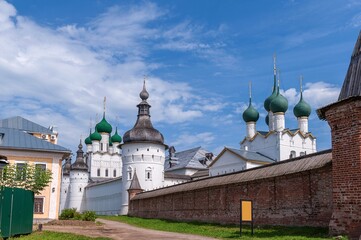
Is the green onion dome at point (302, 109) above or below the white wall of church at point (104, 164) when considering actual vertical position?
above

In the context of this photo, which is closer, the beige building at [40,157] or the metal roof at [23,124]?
the beige building at [40,157]

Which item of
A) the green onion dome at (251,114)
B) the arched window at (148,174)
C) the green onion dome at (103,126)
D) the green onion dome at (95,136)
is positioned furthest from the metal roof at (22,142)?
the green onion dome at (103,126)

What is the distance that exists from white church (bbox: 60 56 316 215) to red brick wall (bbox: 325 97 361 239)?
3048 cm

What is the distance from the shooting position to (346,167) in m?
11.5

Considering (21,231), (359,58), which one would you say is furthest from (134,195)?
(359,58)

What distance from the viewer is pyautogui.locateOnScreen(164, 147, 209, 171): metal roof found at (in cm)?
5657

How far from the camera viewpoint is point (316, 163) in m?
14.4

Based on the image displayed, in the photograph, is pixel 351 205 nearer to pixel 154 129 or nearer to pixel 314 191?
pixel 314 191

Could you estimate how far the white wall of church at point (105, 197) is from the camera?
51.1 metres

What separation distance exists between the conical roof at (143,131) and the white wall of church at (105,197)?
819 cm

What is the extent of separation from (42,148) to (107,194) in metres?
28.4

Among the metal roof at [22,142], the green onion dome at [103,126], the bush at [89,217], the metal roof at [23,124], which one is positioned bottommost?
the bush at [89,217]

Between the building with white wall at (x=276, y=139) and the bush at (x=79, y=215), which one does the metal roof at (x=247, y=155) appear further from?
the bush at (x=79, y=215)

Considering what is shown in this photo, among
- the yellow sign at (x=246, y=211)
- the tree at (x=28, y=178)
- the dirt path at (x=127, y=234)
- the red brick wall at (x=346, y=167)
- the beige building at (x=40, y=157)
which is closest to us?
the red brick wall at (x=346, y=167)
